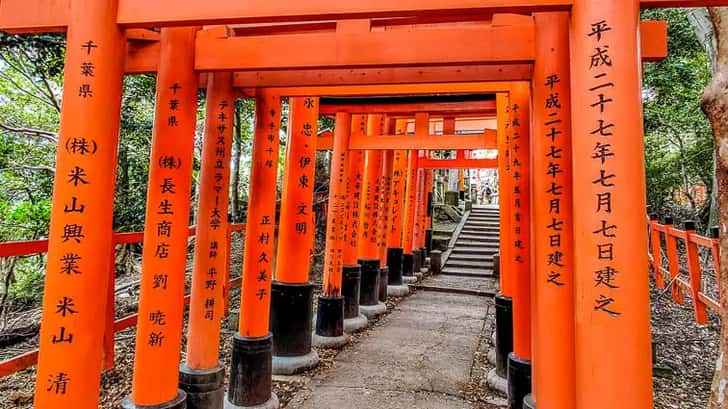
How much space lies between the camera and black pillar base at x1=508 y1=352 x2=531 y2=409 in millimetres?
3736

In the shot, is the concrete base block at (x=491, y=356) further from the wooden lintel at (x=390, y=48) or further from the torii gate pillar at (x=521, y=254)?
the wooden lintel at (x=390, y=48)

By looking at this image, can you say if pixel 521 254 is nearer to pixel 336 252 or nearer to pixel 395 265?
pixel 336 252

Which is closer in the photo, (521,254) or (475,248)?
(521,254)

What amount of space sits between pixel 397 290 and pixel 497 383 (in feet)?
18.5

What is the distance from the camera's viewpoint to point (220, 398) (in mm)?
3564

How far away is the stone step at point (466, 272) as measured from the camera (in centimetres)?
1265

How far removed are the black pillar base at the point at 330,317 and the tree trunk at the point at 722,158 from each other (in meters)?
4.59

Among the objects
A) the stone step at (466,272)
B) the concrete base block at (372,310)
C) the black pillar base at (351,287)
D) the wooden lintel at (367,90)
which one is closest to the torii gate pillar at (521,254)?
the wooden lintel at (367,90)

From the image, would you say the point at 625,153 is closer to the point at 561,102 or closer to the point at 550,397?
the point at 561,102

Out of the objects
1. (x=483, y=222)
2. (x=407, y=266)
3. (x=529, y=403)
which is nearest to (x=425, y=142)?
(x=529, y=403)

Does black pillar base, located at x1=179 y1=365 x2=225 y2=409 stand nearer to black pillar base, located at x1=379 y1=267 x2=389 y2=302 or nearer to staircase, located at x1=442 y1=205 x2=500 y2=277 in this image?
black pillar base, located at x1=379 y1=267 x2=389 y2=302

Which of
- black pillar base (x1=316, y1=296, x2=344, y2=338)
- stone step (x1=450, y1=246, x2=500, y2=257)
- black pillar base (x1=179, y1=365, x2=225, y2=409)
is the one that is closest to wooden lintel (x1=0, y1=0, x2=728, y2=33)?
black pillar base (x1=179, y1=365, x2=225, y2=409)

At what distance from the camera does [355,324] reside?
7.15m

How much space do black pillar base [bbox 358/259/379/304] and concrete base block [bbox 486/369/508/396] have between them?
3.73 meters
